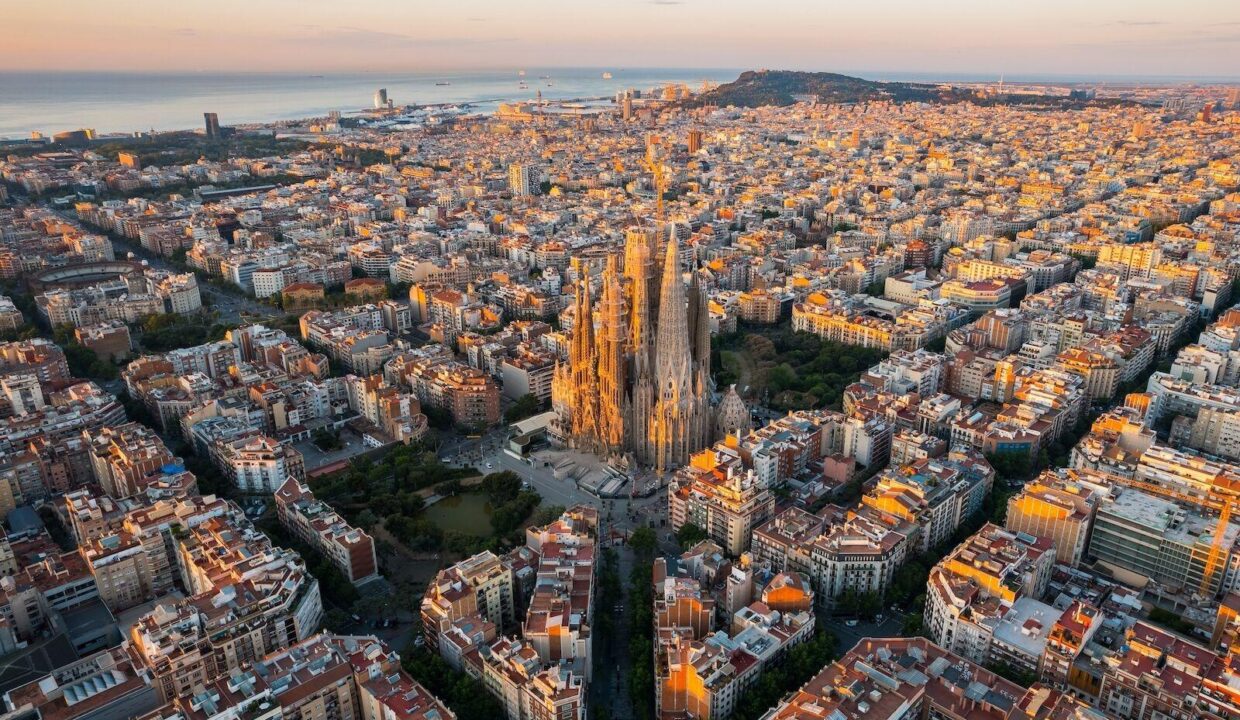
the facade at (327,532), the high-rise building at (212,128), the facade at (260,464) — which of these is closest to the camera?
the facade at (327,532)

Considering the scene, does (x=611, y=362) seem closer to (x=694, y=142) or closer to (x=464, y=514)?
(x=464, y=514)

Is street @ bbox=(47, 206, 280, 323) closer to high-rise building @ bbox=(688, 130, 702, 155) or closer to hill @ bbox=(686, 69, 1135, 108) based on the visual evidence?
high-rise building @ bbox=(688, 130, 702, 155)

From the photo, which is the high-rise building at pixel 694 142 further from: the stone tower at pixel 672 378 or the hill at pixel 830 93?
the stone tower at pixel 672 378

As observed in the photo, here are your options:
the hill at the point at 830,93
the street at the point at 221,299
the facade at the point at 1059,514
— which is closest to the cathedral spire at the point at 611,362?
the facade at the point at 1059,514

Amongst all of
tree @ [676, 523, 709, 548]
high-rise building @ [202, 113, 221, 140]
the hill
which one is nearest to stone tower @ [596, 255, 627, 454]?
tree @ [676, 523, 709, 548]

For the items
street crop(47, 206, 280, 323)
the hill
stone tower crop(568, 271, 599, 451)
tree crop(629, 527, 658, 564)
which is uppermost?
the hill

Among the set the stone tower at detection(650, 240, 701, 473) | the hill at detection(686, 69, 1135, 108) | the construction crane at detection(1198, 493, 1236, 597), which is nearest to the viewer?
the construction crane at detection(1198, 493, 1236, 597)

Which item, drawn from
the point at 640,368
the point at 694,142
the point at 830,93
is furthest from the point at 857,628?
the point at 830,93
